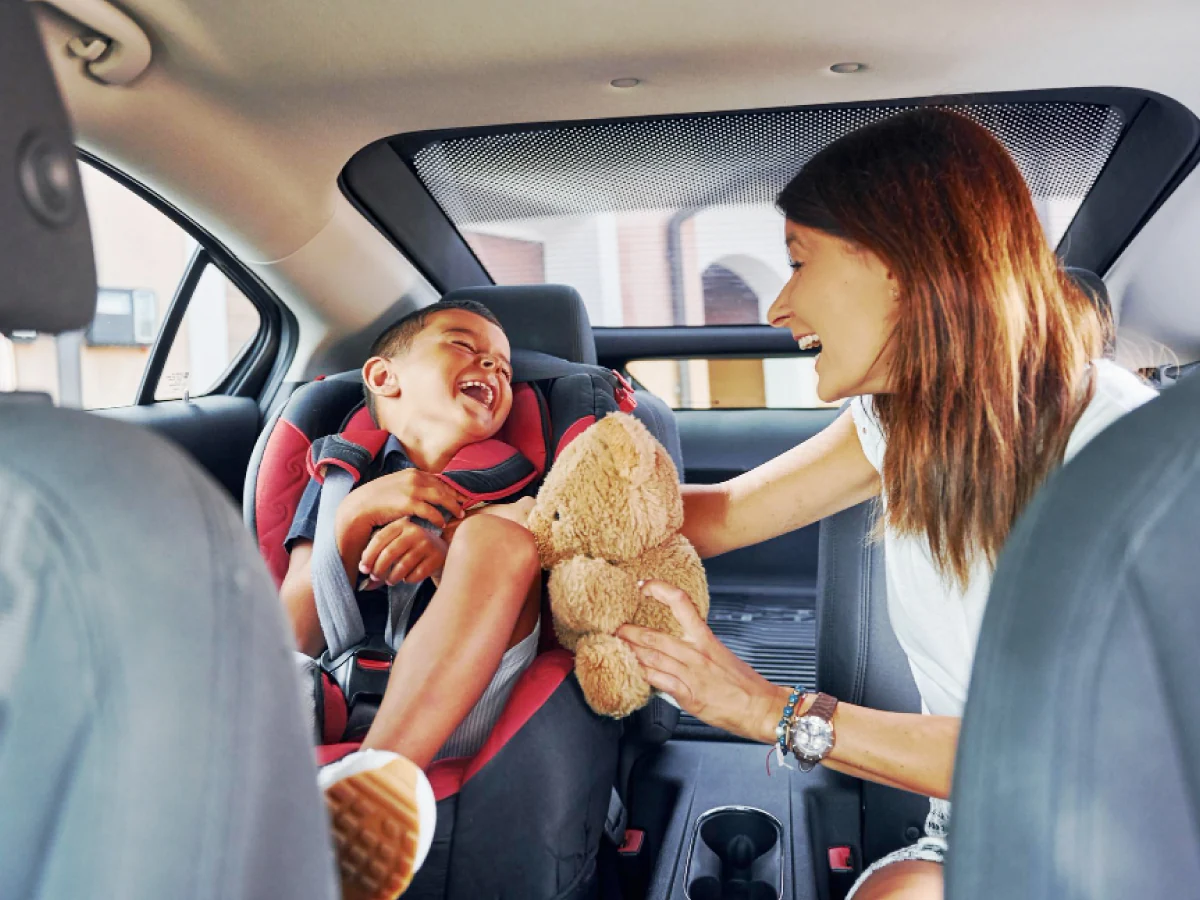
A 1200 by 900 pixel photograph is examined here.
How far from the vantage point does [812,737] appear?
1299mm

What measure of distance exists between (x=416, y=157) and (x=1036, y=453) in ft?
6.88

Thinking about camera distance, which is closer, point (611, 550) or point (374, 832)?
point (374, 832)

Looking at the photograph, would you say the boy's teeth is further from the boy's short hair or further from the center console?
the center console

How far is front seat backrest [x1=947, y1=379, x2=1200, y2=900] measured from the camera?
25.0 inches

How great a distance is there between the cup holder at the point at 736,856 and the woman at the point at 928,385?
1.70ft

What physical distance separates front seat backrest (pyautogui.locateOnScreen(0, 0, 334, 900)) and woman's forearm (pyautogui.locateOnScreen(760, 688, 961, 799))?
0.80m

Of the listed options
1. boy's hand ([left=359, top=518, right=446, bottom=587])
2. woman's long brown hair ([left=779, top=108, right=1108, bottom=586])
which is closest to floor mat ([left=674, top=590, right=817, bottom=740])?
boy's hand ([left=359, top=518, right=446, bottom=587])

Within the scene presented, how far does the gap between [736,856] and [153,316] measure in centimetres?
182

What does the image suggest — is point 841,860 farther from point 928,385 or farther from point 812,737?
point 928,385

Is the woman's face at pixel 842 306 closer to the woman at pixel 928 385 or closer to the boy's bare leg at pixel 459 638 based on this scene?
the woman at pixel 928 385

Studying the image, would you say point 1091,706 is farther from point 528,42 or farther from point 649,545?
point 528,42

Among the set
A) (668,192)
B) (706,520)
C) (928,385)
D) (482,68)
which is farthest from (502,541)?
(668,192)

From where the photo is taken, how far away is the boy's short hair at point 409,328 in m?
2.13

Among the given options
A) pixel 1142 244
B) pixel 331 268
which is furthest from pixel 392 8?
pixel 1142 244
